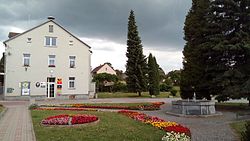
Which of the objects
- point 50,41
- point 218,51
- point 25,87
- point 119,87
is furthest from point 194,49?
point 119,87

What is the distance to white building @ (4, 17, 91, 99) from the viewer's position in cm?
4056

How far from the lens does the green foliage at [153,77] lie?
50625 mm

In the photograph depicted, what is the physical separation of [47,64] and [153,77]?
18.3 m

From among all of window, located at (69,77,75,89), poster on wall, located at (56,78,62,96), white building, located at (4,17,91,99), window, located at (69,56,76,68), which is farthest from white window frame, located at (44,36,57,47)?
window, located at (69,77,75,89)

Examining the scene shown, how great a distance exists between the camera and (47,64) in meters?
42.5

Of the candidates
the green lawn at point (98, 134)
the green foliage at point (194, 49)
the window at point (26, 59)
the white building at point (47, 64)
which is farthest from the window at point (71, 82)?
the green lawn at point (98, 134)

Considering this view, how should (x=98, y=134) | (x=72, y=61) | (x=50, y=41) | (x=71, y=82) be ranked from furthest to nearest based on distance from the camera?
(x=72, y=61) < (x=71, y=82) < (x=50, y=41) < (x=98, y=134)

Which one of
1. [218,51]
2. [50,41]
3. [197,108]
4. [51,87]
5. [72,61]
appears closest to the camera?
[197,108]

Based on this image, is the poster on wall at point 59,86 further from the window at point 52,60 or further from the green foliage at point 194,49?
the green foliage at point 194,49

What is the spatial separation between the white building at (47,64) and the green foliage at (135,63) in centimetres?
779

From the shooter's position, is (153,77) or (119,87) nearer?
(153,77)

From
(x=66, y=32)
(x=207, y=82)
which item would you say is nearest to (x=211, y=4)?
(x=207, y=82)

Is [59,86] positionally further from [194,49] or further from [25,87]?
[194,49]

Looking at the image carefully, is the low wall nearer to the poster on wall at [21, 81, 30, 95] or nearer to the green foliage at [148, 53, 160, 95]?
the poster on wall at [21, 81, 30, 95]
